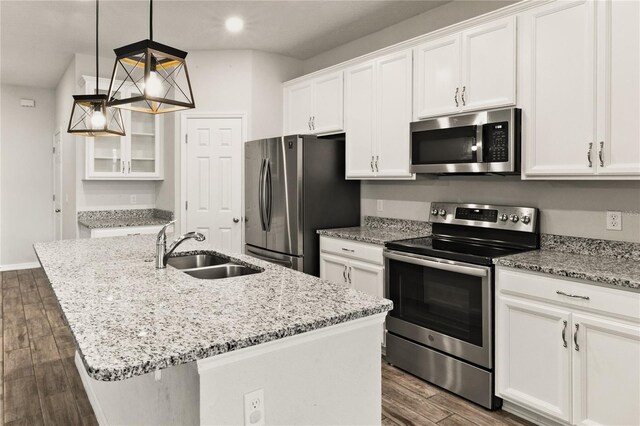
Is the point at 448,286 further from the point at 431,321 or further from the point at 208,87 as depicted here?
the point at 208,87

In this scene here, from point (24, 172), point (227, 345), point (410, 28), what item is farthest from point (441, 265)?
point (24, 172)

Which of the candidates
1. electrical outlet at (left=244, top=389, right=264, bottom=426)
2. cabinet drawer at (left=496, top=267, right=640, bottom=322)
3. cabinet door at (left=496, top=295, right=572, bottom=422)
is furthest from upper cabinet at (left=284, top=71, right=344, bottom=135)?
electrical outlet at (left=244, top=389, right=264, bottom=426)

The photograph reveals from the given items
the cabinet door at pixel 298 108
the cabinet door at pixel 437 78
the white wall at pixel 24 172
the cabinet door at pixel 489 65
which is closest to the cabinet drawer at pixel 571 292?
the cabinet door at pixel 489 65

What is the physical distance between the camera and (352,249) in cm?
346

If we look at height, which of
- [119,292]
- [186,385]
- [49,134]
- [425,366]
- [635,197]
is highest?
[49,134]

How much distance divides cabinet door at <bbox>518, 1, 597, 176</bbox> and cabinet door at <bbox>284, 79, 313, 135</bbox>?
213 centimetres

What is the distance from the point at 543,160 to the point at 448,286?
922mm

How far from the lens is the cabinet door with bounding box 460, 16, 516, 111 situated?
8.75 feet

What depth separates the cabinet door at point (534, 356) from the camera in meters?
2.21

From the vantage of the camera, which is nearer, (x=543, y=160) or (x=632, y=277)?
(x=632, y=277)

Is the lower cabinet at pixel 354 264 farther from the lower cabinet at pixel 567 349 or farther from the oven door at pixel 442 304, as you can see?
the lower cabinet at pixel 567 349

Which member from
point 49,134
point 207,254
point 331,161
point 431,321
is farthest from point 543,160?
point 49,134

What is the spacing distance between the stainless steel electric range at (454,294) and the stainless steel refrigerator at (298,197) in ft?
2.95

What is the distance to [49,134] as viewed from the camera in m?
6.71
